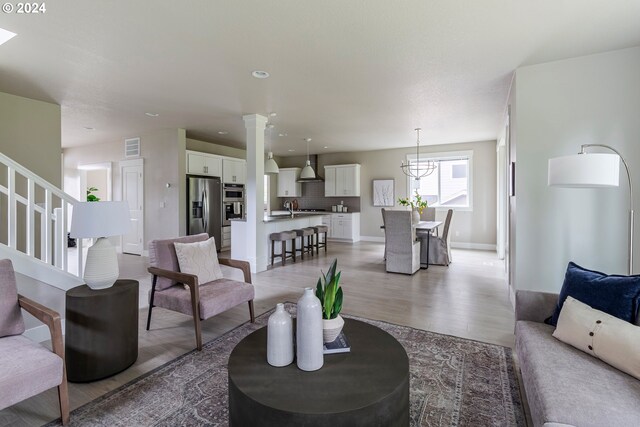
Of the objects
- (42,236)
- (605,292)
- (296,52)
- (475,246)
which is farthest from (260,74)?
(475,246)

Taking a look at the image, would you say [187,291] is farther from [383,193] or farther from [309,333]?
[383,193]

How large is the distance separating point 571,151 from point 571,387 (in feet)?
8.76

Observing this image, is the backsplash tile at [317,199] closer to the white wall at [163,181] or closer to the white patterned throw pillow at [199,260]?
the white wall at [163,181]

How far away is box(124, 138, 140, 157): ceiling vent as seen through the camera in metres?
6.97

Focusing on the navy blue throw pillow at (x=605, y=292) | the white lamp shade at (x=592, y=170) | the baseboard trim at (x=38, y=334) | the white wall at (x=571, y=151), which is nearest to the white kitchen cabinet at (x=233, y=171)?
the baseboard trim at (x=38, y=334)

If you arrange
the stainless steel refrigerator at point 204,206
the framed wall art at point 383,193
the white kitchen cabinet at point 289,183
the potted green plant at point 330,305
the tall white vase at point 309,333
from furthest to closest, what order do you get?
1. the white kitchen cabinet at point 289,183
2. the framed wall art at point 383,193
3. the stainless steel refrigerator at point 204,206
4. the potted green plant at point 330,305
5. the tall white vase at point 309,333

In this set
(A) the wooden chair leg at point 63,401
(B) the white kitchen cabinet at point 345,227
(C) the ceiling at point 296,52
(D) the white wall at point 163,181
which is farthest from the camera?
(B) the white kitchen cabinet at point 345,227

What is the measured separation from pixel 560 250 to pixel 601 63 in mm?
1868

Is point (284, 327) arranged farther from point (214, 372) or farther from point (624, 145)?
point (624, 145)

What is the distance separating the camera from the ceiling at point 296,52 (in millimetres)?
2395

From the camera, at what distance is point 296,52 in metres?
3.07

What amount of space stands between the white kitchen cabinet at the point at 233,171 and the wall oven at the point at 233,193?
107mm

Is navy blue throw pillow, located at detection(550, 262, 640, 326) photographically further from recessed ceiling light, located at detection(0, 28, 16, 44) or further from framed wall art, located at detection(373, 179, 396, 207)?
framed wall art, located at detection(373, 179, 396, 207)

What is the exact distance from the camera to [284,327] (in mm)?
1529
